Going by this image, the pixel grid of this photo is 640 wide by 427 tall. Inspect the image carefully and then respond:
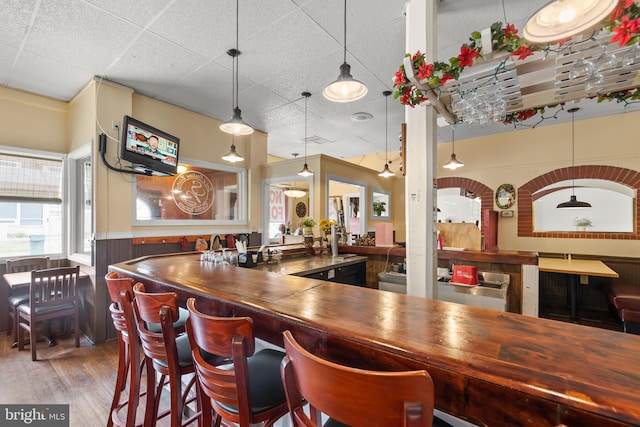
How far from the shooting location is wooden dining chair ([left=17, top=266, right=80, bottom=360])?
3006 mm

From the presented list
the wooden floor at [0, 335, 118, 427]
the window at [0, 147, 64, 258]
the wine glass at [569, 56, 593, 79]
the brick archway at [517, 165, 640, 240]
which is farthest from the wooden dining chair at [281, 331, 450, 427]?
the brick archway at [517, 165, 640, 240]

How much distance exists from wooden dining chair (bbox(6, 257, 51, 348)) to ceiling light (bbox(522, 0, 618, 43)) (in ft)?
16.8

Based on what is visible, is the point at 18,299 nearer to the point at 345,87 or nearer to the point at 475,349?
the point at 345,87

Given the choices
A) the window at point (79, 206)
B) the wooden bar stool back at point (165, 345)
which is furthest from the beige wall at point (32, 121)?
the wooden bar stool back at point (165, 345)

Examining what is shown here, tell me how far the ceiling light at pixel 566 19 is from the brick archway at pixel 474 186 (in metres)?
5.06

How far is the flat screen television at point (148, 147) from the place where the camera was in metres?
3.33

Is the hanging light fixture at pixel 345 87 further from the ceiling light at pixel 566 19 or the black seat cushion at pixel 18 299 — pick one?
the black seat cushion at pixel 18 299

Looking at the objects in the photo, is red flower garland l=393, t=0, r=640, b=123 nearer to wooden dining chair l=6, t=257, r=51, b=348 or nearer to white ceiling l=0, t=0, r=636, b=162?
white ceiling l=0, t=0, r=636, b=162

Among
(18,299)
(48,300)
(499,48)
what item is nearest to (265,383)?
(499,48)

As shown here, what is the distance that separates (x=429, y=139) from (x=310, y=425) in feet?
6.26

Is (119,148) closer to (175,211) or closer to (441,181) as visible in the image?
(175,211)

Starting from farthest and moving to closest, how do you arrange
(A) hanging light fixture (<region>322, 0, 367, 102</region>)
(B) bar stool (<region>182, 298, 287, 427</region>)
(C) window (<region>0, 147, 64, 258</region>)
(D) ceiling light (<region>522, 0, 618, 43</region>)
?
(C) window (<region>0, 147, 64, 258</region>) < (A) hanging light fixture (<region>322, 0, 367, 102</region>) < (D) ceiling light (<region>522, 0, 618, 43</region>) < (B) bar stool (<region>182, 298, 287, 427</region>)

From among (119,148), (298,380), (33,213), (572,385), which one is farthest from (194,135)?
(572,385)

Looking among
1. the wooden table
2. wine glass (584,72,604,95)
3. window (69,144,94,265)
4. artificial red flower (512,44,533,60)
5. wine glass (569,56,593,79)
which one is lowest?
the wooden table
